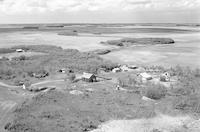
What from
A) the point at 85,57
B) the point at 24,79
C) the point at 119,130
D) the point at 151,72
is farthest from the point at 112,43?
the point at 119,130

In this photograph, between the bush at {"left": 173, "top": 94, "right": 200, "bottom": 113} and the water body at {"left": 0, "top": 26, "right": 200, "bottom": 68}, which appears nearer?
the bush at {"left": 173, "top": 94, "right": 200, "bottom": 113}

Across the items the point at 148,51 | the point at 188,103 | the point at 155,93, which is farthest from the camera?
the point at 148,51

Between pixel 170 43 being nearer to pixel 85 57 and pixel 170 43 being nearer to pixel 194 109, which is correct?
pixel 85 57

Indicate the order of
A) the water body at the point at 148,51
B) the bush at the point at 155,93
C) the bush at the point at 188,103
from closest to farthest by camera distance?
the bush at the point at 188,103
the bush at the point at 155,93
the water body at the point at 148,51

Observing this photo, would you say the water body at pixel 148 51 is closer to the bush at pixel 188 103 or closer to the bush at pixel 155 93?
the bush at pixel 155 93

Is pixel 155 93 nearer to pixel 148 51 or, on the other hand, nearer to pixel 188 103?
pixel 188 103

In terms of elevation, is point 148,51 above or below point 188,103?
above

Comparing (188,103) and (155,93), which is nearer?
(188,103)

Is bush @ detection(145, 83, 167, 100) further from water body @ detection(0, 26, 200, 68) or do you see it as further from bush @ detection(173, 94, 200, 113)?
water body @ detection(0, 26, 200, 68)

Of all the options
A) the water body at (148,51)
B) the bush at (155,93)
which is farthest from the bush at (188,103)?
the water body at (148,51)

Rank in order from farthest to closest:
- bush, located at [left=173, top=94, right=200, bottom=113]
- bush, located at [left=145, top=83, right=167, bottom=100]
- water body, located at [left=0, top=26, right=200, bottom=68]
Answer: water body, located at [left=0, top=26, right=200, bottom=68], bush, located at [left=145, top=83, right=167, bottom=100], bush, located at [left=173, top=94, right=200, bottom=113]

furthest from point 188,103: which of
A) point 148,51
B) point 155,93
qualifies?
point 148,51

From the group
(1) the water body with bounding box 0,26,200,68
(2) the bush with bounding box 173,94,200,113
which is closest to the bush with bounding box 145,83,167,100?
(2) the bush with bounding box 173,94,200,113
